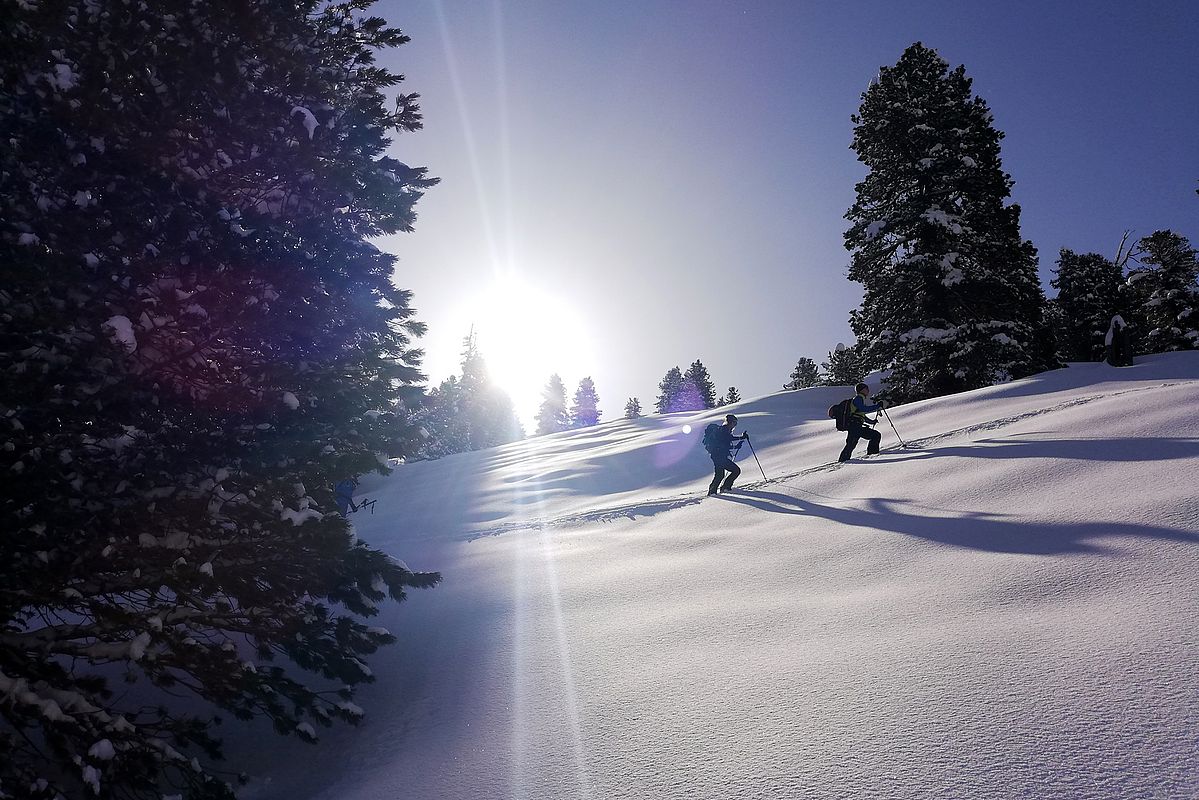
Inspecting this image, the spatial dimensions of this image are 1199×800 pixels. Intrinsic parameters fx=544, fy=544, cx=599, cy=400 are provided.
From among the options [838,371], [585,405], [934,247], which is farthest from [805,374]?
[934,247]

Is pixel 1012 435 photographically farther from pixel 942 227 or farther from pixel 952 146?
pixel 952 146

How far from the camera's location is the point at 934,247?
19016mm

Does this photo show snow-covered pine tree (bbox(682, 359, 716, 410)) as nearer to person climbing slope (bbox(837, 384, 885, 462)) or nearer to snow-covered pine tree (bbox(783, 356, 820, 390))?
snow-covered pine tree (bbox(783, 356, 820, 390))

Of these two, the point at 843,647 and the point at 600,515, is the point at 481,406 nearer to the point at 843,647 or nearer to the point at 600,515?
the point at 600,515

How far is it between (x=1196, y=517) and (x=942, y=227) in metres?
17.0

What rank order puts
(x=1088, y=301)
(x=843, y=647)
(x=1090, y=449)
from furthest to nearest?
(x=1088, y=301) → (x=1090, y=449) → (x=843, y=647)

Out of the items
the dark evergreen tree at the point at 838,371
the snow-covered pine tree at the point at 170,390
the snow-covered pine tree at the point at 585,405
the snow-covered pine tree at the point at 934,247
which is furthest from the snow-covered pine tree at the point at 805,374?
the snow-covered pine tree at the point at 170,390

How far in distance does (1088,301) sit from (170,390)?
48626 mm

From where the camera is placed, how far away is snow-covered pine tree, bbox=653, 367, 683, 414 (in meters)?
78.2

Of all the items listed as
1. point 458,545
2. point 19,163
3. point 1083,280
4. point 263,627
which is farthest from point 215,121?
point 1083,280

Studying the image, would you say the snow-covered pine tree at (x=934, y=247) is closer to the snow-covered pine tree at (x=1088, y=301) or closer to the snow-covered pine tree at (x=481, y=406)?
the snow-covered pine tree at (x=1088, y=301)

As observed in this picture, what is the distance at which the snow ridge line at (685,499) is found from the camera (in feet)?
33.7

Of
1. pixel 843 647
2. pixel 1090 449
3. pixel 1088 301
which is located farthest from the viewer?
pixel 1088 301

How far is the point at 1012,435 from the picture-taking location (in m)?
9.10
